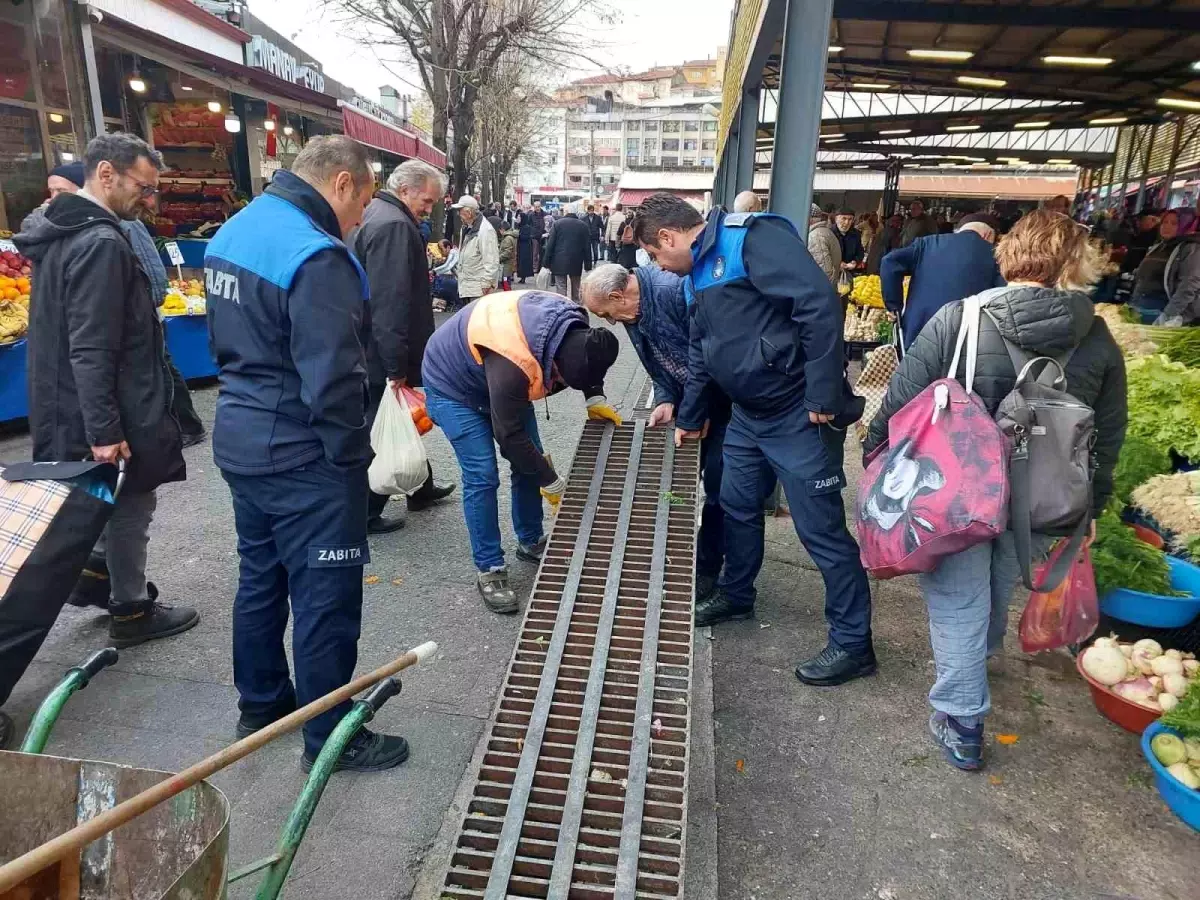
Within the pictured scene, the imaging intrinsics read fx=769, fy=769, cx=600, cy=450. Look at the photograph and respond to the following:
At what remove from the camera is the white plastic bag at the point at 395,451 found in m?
4.07

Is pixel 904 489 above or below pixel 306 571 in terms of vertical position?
above

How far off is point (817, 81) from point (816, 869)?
3845 mm

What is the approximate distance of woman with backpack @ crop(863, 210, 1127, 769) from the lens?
8.05 feet

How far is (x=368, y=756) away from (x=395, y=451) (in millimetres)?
1785

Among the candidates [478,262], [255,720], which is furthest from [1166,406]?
→ [478,262]

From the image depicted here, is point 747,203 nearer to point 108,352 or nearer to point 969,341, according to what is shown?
point 969,341

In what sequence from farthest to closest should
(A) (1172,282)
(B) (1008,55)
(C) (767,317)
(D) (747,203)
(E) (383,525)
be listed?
(B) (1008,55) → (A) (1172,282) → (D) (747,203) → (E) (383,525) → (C) (767,317)

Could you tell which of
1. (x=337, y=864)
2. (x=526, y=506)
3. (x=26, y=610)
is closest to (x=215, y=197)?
(x=526, y=506)

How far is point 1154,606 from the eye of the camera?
3309mm

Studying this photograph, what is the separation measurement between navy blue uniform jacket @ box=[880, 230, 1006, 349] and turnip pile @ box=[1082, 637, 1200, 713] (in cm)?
197

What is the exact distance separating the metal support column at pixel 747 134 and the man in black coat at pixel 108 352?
21.4 feet

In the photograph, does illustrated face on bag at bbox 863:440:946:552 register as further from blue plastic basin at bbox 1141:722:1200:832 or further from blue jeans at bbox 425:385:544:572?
blue jeans at bbox 425:385:544:572

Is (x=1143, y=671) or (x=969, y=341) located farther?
(x=1143, y=671)

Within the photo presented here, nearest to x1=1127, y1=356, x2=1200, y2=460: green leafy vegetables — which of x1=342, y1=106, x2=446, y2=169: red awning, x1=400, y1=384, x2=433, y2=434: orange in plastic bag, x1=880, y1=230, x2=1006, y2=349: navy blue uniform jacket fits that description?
Result: x1=880, y1=230, x2=1006, y2=349: navy blue uniform jacket
